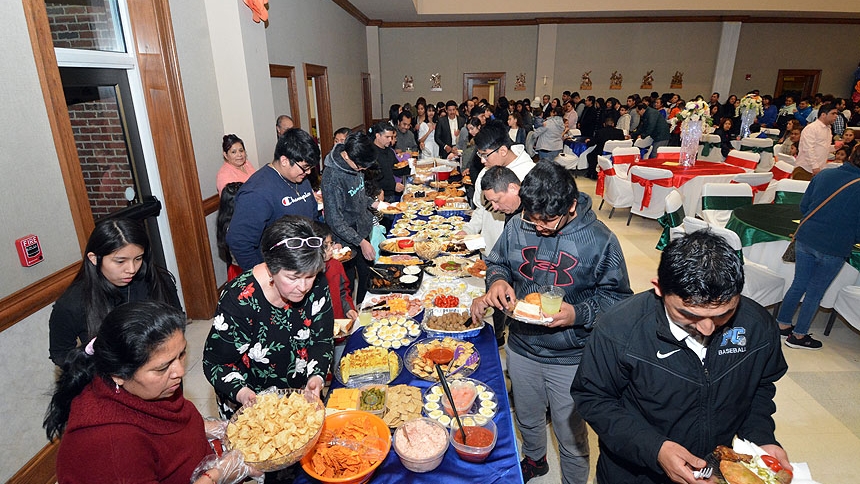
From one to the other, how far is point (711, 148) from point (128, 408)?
389 inches

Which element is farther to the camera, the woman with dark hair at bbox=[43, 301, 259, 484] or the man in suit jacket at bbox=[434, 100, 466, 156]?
the man in suit jacket at bbox=[434, 100, 466, 156]

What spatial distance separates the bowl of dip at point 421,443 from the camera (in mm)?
1410

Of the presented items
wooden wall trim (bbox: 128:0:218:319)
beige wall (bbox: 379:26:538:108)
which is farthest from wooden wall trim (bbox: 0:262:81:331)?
beige wall (bbox: 379:26:538:108)

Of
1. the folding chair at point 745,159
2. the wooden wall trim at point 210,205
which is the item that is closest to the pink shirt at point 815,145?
the folding chair at point 745,159

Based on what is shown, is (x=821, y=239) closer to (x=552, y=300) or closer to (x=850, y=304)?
(x=850, y=304)

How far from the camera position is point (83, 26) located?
2.93 metres

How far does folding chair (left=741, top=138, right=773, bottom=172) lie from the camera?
7.69 metres

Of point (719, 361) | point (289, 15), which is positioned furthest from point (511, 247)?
point (289, 15)

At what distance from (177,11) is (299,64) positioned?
8.92ft

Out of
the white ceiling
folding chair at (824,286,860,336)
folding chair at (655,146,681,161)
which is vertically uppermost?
the white ceiling

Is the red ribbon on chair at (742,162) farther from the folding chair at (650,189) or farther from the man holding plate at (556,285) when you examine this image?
the man holding plate at (556,285)

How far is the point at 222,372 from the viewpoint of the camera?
61.7 inches

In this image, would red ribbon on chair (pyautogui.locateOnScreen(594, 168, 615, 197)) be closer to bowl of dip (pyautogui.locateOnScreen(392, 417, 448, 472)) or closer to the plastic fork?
the plastic fork

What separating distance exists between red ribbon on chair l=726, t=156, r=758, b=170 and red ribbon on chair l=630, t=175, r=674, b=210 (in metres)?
1.50
